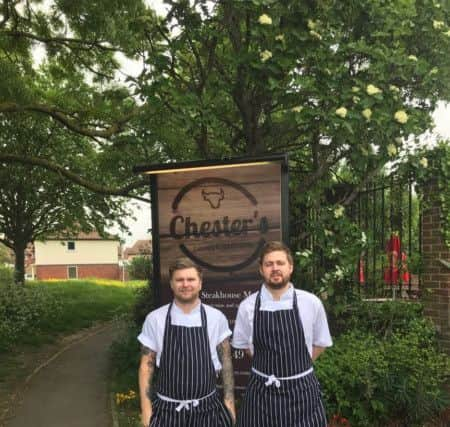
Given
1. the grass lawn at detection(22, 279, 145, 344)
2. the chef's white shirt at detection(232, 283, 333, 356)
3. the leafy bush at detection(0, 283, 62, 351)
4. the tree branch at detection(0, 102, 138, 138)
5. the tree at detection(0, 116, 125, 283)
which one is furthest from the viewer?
the tree at detection(0, 116, 125, 283)

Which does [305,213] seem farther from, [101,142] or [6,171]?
[6,171]

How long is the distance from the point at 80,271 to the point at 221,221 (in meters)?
47.8

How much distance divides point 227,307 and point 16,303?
9256mm

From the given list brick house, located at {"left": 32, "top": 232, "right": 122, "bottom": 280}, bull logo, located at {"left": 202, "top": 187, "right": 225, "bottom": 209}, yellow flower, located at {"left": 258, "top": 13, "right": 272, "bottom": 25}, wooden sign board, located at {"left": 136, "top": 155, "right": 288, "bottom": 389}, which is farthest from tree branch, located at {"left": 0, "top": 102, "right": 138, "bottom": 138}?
brick house, located at {"left": 32, "top": 232, "right": 122, "bottom": 280}

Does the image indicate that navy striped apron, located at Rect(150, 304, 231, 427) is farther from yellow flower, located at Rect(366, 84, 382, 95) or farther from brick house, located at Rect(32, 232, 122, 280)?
brick house, located at Rect(32, 232, 122, 280)

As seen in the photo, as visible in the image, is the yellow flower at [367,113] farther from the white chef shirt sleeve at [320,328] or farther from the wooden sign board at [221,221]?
the white chef shirt sleeve at [320,328]

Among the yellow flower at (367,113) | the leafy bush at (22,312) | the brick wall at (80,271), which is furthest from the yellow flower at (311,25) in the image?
the brick wall at (80,271)

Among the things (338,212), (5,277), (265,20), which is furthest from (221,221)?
(5,277)

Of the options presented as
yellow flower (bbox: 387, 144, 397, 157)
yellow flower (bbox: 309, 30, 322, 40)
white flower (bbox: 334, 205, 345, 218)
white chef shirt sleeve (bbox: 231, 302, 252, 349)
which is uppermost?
yellow flower (bbox: 309, 30, 322, 40)

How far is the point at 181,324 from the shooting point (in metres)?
2.89

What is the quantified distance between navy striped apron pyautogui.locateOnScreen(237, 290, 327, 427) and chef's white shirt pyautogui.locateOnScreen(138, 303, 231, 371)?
226 mm

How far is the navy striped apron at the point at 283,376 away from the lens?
285cm

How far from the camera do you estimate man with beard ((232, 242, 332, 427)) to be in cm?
285

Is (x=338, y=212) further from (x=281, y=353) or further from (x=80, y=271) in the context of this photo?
(x=80, y=271)
